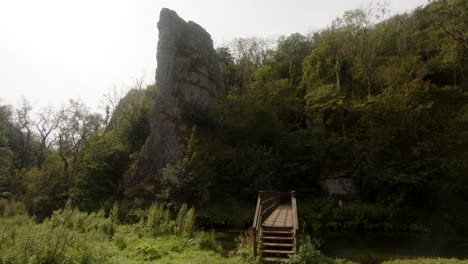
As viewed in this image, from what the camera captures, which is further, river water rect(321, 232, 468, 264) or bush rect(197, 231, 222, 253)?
river water rect(321, 232, 468, 264)

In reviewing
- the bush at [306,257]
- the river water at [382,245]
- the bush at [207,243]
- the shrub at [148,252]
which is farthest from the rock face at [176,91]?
the bush at [306,257]

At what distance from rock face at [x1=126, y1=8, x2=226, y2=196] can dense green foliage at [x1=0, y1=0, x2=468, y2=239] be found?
→ 1349 mm

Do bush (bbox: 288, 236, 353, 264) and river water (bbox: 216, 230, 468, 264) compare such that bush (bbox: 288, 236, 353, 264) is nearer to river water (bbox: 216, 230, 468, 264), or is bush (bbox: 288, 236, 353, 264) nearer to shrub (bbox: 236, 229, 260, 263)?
shrub (bbox: 236, 229, 260, 263)

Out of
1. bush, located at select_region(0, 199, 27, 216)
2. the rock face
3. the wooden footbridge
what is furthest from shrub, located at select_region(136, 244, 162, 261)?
the rock face

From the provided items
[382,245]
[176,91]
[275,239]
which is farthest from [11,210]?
[382,245]

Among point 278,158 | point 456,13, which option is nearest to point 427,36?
point 456,13

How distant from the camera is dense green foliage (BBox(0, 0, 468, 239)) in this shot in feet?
77.0

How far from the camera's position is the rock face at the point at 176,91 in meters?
28.5

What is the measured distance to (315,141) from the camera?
96.1ft

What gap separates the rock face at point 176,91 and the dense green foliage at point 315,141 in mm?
1349

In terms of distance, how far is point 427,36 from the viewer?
4078cm

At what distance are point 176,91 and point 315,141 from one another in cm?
1468

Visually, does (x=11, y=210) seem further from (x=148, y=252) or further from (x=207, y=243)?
(x=207, y=243)

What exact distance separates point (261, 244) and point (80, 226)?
30.6ft
